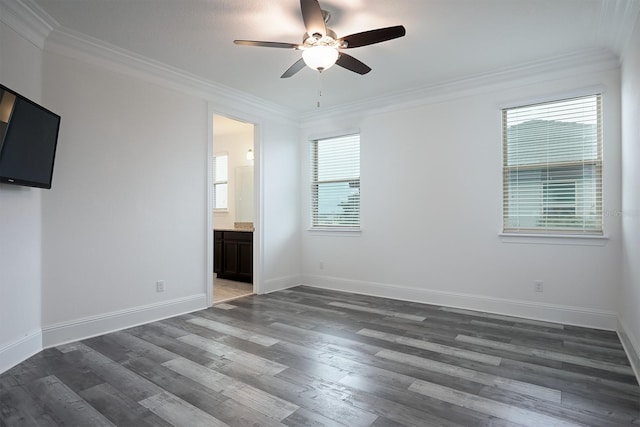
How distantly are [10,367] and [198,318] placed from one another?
165 cm

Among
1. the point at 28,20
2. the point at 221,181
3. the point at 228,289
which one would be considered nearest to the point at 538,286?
the point at 228,289

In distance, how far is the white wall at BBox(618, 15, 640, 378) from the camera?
8.93 feet

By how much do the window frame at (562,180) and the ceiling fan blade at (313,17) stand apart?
260cm

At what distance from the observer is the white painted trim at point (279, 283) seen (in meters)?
5.34

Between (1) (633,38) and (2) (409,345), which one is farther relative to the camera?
(2) (409,345)

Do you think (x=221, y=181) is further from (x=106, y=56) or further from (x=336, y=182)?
(x=106, y=56)

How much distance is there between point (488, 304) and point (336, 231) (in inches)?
89.7

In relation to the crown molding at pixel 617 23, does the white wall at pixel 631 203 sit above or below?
below

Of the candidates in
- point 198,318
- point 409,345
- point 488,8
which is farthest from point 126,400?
point 488,8

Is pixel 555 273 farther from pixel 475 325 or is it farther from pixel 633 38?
pixel 633 38

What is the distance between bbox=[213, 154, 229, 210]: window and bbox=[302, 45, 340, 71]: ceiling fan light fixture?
487cm

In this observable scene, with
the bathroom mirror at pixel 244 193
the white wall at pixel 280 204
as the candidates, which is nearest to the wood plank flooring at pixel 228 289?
the white wall at pixel 280 204

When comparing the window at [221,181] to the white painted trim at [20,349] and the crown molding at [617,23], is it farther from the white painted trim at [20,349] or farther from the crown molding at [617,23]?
the crown molding at [617,23]

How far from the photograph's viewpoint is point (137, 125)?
149 inches
